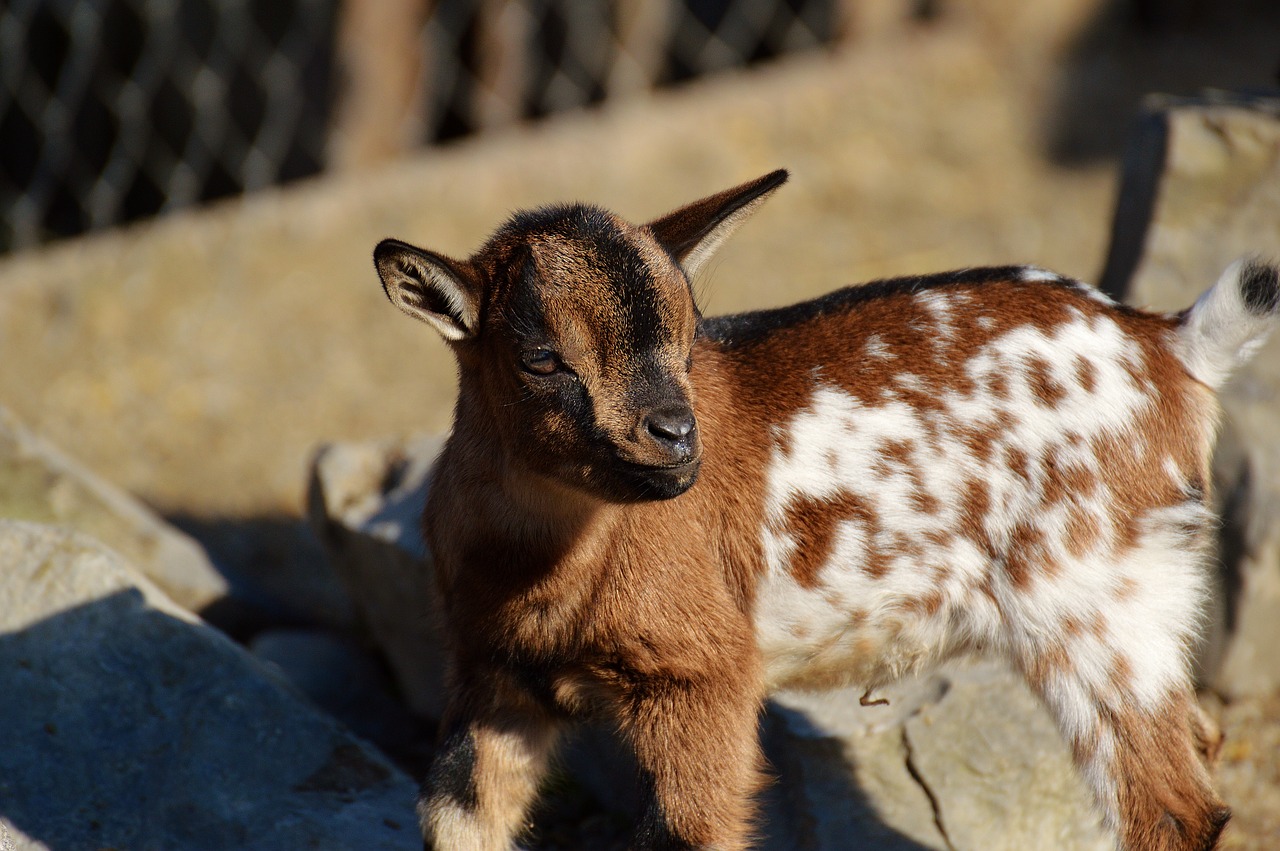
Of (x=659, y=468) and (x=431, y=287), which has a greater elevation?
(x=431, y=287)

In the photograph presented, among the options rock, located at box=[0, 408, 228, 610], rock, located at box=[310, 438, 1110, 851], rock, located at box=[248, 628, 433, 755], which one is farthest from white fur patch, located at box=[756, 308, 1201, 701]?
rock, located at box=[0, 408, 228, 610]

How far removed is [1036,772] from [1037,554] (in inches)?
32.2

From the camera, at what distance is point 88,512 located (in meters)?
4.55

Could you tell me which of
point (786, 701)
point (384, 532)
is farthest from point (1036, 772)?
point (384, 532)

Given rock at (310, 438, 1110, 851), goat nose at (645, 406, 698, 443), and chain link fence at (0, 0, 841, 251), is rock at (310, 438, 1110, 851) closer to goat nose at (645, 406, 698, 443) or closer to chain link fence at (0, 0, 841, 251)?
goat nose at (645, 406, 698, 443)

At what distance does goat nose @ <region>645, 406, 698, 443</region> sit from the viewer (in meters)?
2.77

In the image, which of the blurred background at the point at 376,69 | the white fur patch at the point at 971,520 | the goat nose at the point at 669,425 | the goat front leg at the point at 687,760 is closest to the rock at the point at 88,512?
the goat front leg at the point at 687,760

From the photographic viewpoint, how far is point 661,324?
2879 millimetres

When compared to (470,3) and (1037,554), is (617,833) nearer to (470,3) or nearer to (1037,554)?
(1037,554)

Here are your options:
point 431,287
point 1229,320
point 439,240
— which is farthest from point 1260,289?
point 439,240

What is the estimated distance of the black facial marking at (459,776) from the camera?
3.13m

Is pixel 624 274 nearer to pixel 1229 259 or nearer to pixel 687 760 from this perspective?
pixel 687 760

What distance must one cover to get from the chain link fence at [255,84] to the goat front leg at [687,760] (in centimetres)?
496

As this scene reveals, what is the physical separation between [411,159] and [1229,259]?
4284mm
